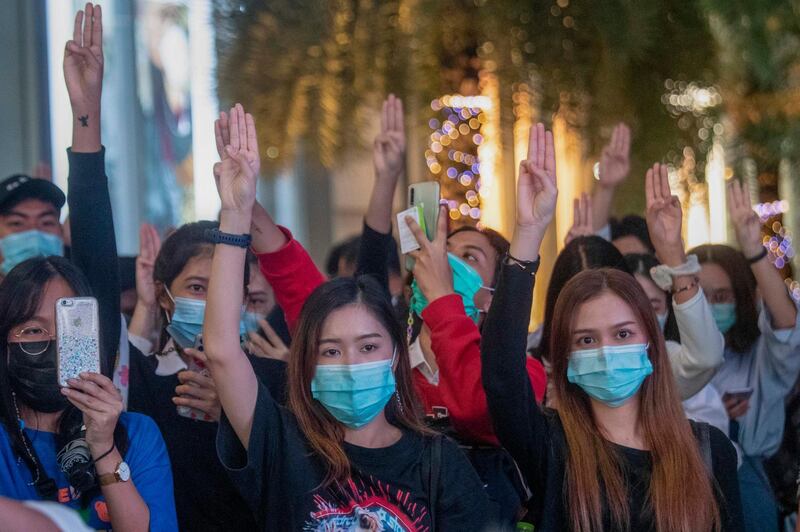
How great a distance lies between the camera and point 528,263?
2.72 meters

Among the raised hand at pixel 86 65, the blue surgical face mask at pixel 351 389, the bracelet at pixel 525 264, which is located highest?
the raised hand at pixel 86 65

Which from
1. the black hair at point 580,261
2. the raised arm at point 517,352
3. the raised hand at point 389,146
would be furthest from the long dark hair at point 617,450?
the raised hand at point 389,146

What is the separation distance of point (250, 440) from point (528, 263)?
79 centimetres

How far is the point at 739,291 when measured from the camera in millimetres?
4043

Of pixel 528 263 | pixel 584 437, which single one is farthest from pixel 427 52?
pixel 584 437

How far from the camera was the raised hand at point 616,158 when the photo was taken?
4.13 metres

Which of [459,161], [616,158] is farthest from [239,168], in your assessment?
[459,161]

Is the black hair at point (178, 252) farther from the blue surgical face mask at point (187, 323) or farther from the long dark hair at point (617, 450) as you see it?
the long dark hair at point (617, 450)

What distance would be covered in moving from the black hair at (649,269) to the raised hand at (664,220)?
0.30m

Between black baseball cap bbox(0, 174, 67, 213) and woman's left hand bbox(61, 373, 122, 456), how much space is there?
1319 millimetres

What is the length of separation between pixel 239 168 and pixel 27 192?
1.29 m

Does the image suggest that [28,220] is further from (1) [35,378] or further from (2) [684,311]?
(2) [684,311]

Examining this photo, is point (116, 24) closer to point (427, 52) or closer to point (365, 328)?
point (427, 52)

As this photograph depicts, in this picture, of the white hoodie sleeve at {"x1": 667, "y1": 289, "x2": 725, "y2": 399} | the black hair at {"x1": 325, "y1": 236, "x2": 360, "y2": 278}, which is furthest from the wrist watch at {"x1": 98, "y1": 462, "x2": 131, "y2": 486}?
the black hair at {"x1": 325, "y1": 236, "x2": 360, "y2": 278}
